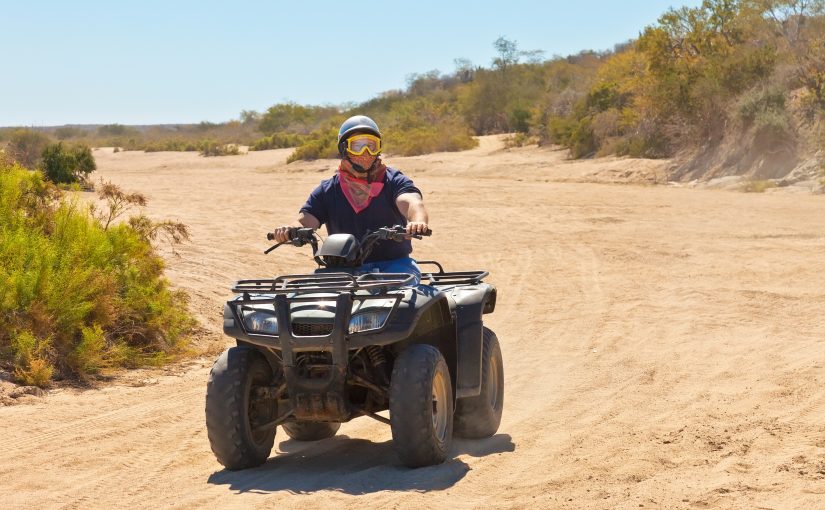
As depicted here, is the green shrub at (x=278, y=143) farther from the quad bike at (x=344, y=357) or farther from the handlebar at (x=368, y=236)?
the quad bike at (x=344, y=357)

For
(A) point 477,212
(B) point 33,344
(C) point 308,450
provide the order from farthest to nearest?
(A) point 477,212, (B) point 33,344, (C) point 308,450

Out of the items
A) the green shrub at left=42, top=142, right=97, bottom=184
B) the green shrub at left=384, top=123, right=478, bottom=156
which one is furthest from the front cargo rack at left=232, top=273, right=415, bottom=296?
the green shrub at left=384, top=123, right=478, bottom=156

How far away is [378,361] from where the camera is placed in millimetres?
6496

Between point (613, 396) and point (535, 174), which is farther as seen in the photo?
point (535, 174)

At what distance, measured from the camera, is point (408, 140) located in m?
41.6

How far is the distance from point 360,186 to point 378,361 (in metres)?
1.26

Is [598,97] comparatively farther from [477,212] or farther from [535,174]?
[477,212]

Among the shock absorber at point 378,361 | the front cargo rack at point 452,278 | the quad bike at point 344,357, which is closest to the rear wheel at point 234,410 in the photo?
the quad bike at point 344,357

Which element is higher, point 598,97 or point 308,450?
point 598,97

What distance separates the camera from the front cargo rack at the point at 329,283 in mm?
6242

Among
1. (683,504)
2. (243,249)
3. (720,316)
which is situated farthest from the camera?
(243,249)

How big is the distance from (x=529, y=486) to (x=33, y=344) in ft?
16.3

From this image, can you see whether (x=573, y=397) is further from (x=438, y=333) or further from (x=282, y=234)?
(x=282, y=234)

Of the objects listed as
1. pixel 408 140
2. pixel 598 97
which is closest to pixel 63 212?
pixel 598 97
